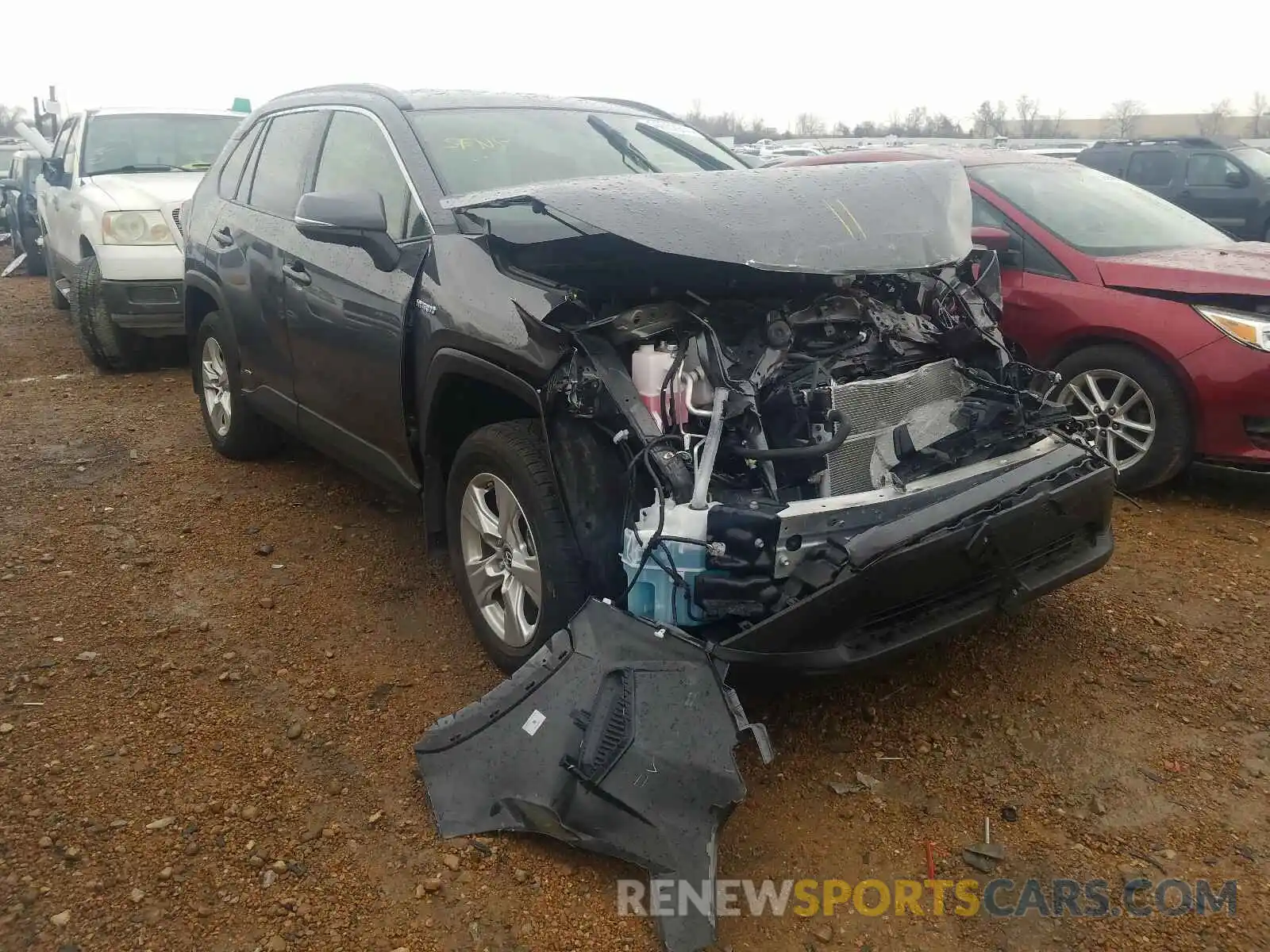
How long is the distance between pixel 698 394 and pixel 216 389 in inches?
148

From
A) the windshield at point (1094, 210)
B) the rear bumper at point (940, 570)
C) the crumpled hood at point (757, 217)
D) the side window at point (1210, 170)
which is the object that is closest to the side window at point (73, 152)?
the crumpled hood at point (757, 217)

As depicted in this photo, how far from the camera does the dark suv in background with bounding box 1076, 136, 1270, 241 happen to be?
11461mm

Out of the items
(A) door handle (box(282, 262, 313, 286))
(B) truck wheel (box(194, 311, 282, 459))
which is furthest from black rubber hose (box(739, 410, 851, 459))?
Result: (B) truck wheel (box(194, 311, 282, 459))

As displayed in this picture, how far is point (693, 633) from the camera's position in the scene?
2637mm

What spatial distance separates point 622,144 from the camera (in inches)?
165

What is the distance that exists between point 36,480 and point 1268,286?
615 cm

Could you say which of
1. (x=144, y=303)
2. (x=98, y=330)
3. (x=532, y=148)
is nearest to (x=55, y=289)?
(x=98, y=330)

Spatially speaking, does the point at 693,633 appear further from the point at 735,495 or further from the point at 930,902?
the point at 930,902

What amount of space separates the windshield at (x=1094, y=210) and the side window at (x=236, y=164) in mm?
3881

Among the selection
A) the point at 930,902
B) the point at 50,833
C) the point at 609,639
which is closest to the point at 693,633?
the point at 609,639

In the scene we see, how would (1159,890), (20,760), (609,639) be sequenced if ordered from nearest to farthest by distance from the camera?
1. (1159,890)
2. (609,639)
3. (20,760)

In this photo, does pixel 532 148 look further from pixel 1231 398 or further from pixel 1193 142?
pixel 1193 142

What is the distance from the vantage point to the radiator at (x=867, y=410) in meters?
2.88

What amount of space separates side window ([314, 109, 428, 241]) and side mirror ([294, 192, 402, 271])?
13 cm
